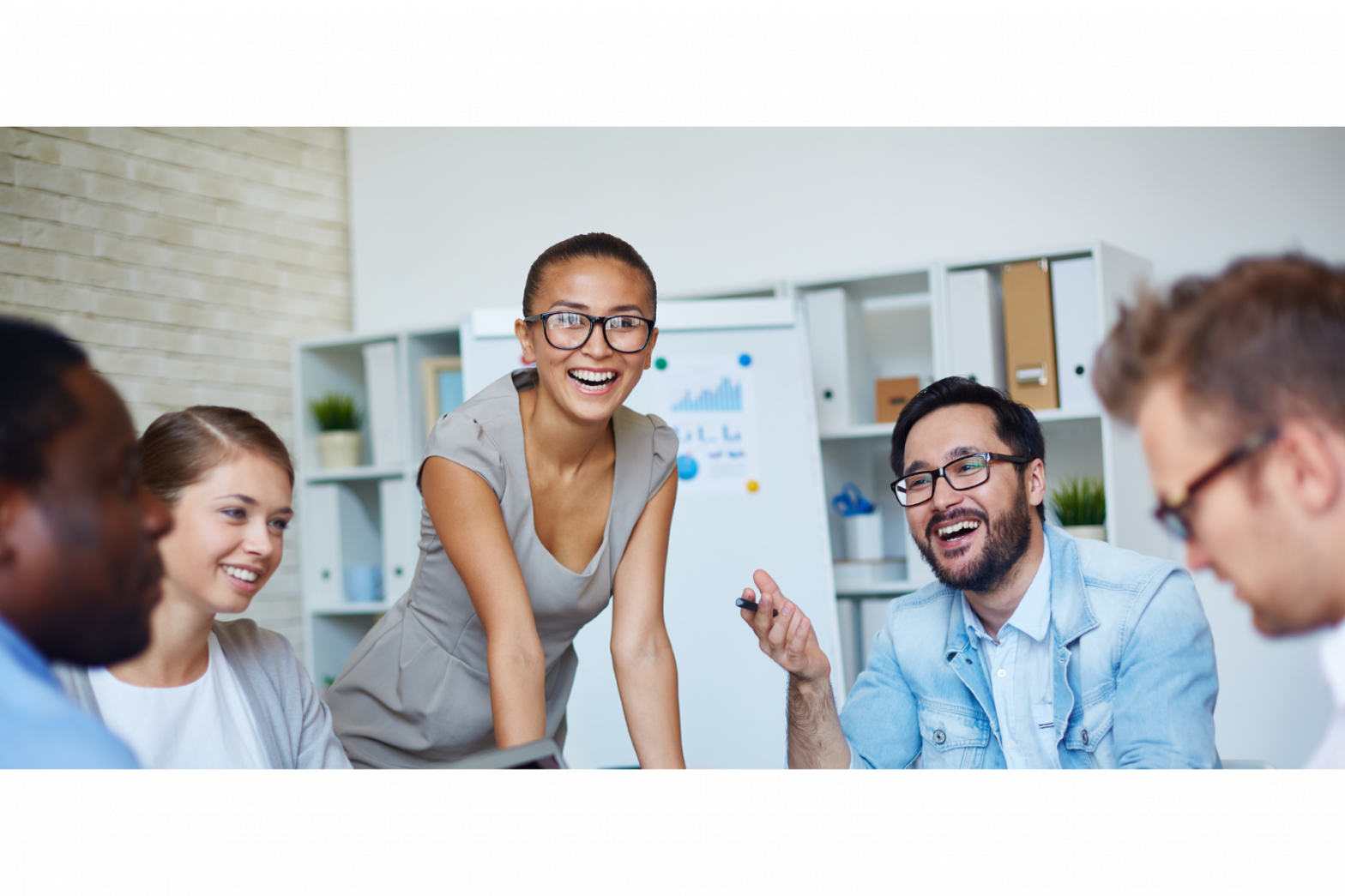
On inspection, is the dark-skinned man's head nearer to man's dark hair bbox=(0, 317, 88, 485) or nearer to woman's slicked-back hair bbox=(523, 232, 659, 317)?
man's dark hair bbox=(0, 317, 88, 485)

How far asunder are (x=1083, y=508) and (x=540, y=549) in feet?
5.12

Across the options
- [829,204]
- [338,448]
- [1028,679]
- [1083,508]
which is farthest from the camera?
[338,448]

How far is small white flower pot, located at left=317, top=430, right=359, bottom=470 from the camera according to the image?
133 inches

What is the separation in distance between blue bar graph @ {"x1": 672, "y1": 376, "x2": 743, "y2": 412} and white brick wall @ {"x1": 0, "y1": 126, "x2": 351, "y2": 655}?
133 cm

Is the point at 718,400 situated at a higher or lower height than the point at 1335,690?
higher

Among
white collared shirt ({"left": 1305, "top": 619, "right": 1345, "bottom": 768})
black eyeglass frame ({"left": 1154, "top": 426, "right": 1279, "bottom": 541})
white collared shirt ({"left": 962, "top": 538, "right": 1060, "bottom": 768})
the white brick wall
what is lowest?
white collared shirt ({"left": 962, "top": 538, "right": 1060, "bottom": 768})

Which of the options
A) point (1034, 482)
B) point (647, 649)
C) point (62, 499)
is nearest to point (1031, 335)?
point (1034, 482)

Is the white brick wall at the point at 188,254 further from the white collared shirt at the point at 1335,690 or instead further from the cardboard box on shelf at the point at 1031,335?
the white collared shirt at the point at 1335,690

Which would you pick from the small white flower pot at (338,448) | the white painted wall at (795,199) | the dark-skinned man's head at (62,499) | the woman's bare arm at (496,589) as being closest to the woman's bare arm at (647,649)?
the woman's bare arm at (496,589)

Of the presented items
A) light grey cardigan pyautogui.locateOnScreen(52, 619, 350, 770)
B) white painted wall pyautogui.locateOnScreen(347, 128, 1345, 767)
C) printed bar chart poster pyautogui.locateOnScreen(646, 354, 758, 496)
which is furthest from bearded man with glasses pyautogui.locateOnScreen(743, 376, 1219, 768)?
printed bar chart poster pyautogui.locateOnScreen(646, 354, 758, 496)

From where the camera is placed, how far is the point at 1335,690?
2.36ft

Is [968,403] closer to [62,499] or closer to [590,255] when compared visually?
[590,255]
